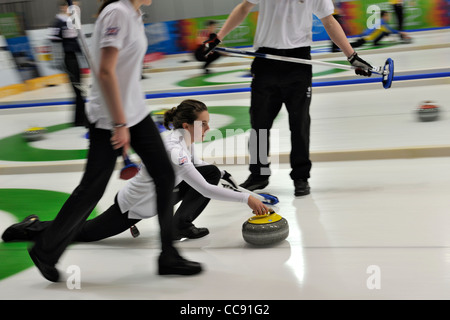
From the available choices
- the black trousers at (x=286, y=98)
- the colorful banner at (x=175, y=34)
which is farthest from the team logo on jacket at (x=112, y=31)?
the colorful banner at (x=175, y=34)

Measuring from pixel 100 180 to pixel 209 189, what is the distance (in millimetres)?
552

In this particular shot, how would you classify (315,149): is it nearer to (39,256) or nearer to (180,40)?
(39,256)

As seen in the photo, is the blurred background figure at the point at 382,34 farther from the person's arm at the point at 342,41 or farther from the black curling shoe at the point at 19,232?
the black curling shoe at the point at 19,232

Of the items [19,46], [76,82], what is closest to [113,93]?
[76,82]

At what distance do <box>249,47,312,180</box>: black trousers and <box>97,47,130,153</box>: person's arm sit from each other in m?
1.59

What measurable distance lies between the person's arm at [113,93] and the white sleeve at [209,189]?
0.50 m

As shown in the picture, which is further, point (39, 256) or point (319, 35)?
point (319, 35)

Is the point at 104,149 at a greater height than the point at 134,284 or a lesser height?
greater

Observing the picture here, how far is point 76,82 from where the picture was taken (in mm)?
6316

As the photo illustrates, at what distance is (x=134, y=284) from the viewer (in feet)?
8.07

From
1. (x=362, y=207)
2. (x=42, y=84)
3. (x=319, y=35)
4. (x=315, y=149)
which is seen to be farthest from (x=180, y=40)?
(x=362, y=207)

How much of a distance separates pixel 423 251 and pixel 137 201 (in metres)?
1.39

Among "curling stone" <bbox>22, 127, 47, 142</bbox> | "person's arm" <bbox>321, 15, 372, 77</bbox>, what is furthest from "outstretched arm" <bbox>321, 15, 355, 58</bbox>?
"curling stone" <bbox>22, 127, 47, 142</bbox>

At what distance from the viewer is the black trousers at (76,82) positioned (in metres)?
6.27
